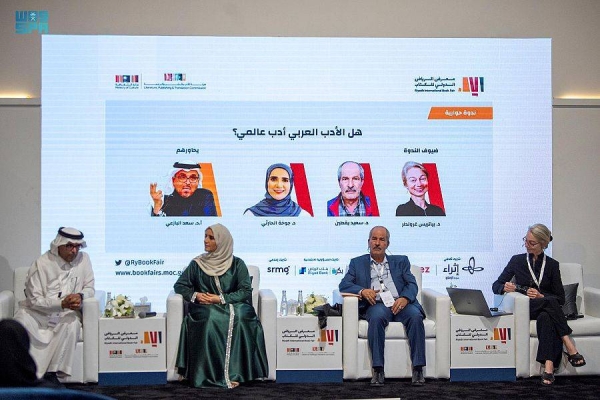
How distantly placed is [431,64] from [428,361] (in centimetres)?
261

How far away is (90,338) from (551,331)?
3.50m

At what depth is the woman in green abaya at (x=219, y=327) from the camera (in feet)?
23.4

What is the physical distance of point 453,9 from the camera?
8.38m

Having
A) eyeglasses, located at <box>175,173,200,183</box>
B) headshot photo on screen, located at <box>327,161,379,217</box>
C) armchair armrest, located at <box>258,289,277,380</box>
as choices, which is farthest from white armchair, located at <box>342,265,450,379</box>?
eyeglasses, located at <box>175,173,200,183</box>

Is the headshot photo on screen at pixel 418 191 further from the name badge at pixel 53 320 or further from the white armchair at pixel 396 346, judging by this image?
the name badge at pixel 53 320

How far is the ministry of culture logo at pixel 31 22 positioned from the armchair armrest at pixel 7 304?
225 cm

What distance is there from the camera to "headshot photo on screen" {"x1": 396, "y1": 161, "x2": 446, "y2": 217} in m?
8.30

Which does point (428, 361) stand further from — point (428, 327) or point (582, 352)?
point (582, 352)

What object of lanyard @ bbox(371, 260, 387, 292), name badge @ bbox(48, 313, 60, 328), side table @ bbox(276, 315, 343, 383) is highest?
lanyard @ bbox(371, 260, 387, 292)

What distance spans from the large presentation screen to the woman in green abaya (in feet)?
2.50

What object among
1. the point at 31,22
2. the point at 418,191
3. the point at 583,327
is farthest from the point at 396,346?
the point at 31,22

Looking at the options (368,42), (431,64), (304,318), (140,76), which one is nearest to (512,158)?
(431,64)

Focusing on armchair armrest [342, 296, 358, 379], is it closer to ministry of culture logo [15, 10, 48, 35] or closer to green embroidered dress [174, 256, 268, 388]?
green embroidered dress [174, 256, 268, 388]

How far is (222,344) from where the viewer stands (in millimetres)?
7180
